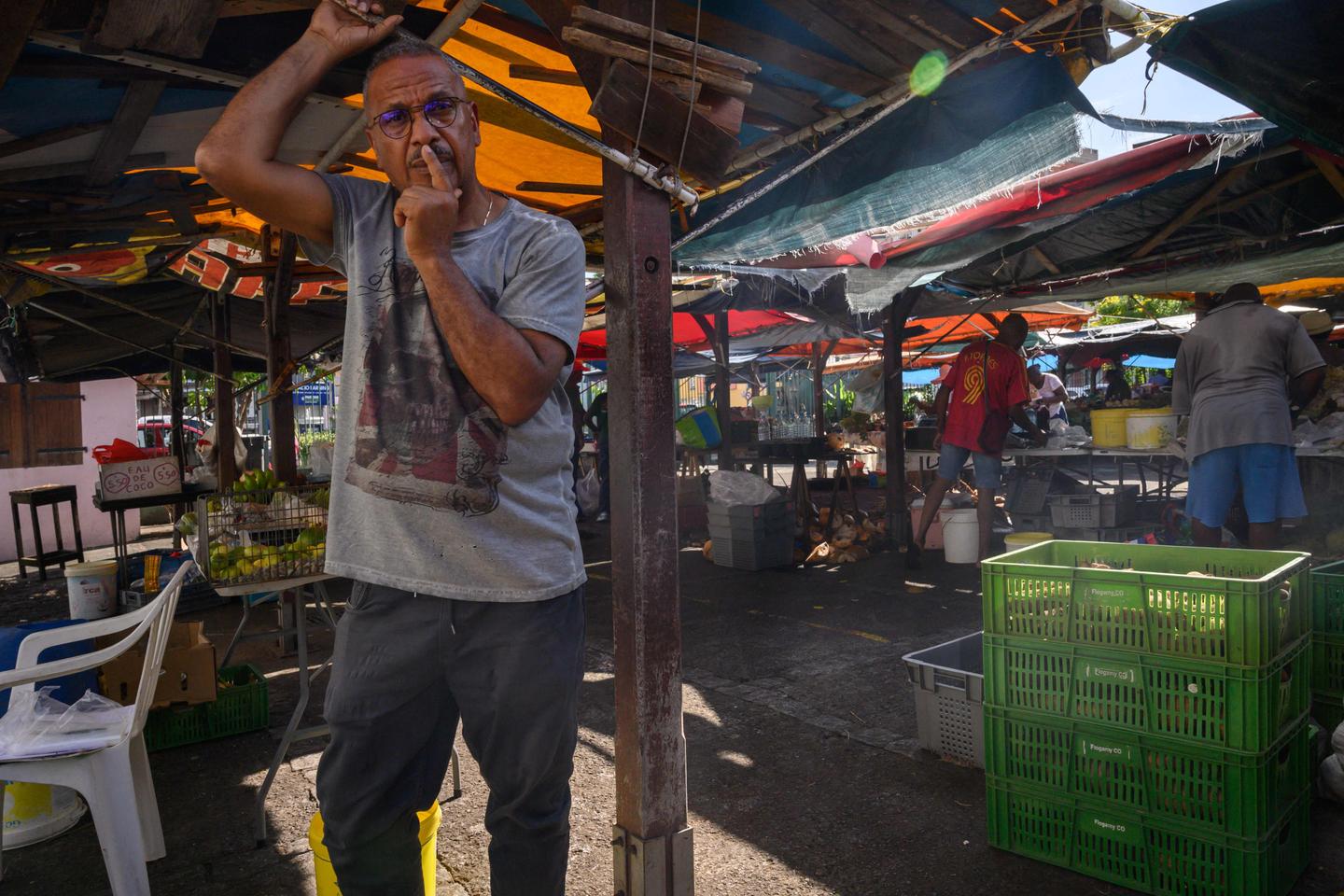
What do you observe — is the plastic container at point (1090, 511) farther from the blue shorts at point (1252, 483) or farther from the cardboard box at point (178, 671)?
the cardboard box at point (178, 671)

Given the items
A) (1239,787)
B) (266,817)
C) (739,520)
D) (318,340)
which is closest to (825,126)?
(1239,787)

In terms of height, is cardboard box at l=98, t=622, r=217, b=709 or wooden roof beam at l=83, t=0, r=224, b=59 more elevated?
wooden roof beam at l=83, t=0, r=224, b=59

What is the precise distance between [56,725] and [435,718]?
6.76ft

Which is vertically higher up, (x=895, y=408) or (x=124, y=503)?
(x=895, y=408)

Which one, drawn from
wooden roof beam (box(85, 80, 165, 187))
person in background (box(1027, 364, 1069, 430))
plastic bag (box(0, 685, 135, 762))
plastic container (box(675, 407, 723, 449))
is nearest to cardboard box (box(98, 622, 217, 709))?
plastic bag (box(0, 685, 135, 762))

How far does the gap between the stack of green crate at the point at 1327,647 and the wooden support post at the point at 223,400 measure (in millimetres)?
7945

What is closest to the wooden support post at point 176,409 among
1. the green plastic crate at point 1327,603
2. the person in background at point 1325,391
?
the green plastic crate at point 1327,603

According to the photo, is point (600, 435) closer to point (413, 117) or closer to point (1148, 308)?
point (413, 117)

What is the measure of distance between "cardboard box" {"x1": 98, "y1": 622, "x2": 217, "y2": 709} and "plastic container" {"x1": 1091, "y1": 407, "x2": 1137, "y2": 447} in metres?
7.27

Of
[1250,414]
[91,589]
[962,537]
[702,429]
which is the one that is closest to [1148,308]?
[702,429]

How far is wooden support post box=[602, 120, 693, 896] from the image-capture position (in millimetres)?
2256

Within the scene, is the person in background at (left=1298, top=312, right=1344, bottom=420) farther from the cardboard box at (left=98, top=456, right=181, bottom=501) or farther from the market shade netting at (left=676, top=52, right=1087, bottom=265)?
the cardboard box at (left=98, top=456, right=181, bottom=501)

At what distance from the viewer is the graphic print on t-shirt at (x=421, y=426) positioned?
172cm

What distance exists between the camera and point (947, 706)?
379 centimetres
